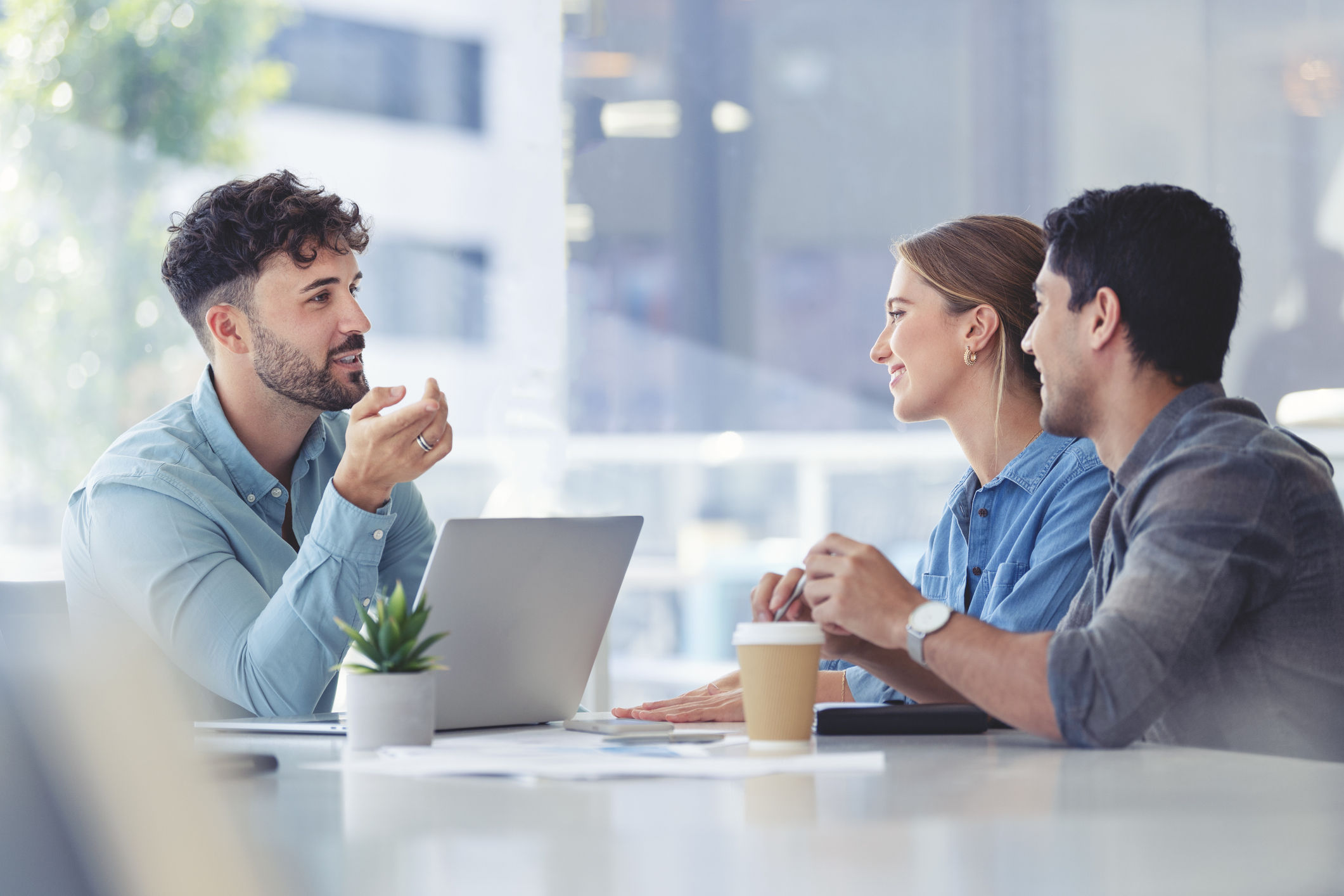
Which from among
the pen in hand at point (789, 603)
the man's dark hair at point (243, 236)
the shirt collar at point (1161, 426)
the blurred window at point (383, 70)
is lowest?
the pen in hand at point (789, 603)

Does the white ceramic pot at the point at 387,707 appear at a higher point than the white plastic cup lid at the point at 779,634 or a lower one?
lower

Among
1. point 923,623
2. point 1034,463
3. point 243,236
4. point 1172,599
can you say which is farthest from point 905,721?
point 243,236

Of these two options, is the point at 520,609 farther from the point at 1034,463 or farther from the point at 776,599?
the point at 1034,463

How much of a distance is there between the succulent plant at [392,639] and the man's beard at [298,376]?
0.95m

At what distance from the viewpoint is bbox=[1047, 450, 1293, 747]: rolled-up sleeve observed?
1.01 metres

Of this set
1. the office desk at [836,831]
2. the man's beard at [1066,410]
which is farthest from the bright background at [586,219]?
the office desk at [836,831]

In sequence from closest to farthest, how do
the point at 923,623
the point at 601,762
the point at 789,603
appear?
the point at 601,762 → the point at 923,623 → the point at 789,603

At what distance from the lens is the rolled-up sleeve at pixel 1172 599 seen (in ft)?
3.33

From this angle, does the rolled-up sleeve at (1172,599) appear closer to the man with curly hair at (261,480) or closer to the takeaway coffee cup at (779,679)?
the takeaway coffee cup at (779,679)

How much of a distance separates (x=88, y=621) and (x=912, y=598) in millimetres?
1162

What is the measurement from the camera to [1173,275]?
1.23 meters

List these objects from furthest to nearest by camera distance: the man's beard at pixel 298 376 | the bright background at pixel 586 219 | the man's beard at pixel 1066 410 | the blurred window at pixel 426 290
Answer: the blurred window at pixel 426 290, the bright background at pixel 586 219, the man's beard at pixel 298 376, the man's beard at pixel 1066 410

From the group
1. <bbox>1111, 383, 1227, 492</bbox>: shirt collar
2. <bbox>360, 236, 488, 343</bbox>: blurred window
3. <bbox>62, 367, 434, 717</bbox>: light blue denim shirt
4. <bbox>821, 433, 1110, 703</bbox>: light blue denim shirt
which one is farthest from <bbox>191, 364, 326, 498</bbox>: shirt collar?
<bbox>360, 236, 488, 343</bbox>: blurred window

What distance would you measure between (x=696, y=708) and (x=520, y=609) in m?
0.27
